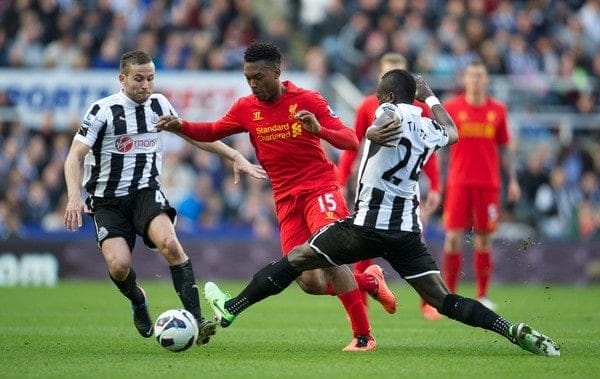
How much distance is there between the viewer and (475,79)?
13.8 metres

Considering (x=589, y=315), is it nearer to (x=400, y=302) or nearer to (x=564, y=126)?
(x=400, y=302)

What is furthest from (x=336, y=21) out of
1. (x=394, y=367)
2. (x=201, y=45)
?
(x=394, y=367)

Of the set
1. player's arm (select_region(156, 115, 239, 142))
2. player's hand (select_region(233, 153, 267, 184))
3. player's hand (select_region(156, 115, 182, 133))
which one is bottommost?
player's hand (select_region(233, 153, 267, 184))

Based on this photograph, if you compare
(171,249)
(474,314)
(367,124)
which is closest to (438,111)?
(474,314)

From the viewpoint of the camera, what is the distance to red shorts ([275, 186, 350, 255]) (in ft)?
31.3

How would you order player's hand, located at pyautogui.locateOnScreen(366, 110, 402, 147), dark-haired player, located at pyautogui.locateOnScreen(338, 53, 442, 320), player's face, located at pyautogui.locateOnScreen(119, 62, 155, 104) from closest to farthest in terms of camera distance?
player's hand, located at pyautogui.locateOnScreen(366, 110, 402, 147), player's face, located at pyautogui.locateOnScreen(119, 62, 155, 104), dark-haired player, located at pyautogui.locateOnScreen(338, 53, 442, 320)

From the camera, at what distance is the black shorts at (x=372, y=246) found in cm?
874

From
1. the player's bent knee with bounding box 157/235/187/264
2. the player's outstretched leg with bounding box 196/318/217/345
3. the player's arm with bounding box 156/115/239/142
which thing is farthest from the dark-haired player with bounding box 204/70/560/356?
the player's arm with bounding box 156/115/239/142

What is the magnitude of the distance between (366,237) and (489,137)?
221 inches

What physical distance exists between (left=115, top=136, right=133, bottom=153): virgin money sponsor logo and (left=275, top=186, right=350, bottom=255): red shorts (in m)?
1.32

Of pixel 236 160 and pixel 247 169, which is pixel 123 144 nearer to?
pixel 236 160

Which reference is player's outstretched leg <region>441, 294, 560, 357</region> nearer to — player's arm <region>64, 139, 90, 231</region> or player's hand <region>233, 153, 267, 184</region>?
player's hand <region>233, 153, 267, 184</region>

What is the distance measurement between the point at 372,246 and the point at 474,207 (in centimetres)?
539

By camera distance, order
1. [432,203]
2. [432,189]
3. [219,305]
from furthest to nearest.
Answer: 1. [432,189]
2. [432,203]
3. [219,305]
